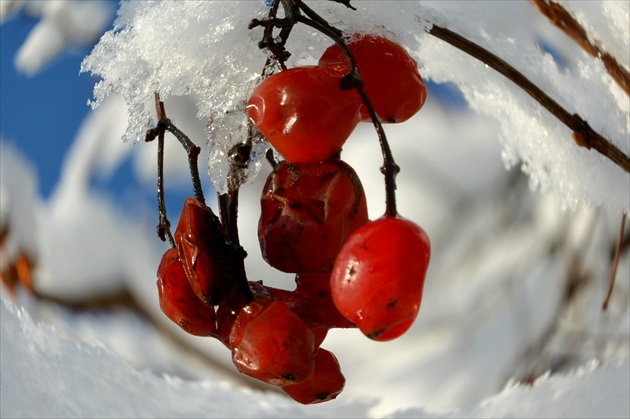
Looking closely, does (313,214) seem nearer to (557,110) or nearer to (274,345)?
(274,345)

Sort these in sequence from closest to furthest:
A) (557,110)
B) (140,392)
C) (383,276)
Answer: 1. (383,276)
2. (557,110)
3. (140,392)

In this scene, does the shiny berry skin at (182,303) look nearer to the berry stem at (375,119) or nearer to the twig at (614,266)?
the berry stem at (375,119)

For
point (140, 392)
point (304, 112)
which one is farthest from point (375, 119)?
point (140, 392)

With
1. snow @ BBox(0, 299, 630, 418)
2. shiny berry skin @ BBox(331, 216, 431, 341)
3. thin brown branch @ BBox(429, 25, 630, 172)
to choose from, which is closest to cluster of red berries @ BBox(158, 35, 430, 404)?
shiny berry skin @ BBox(331, 216, 431, 341)

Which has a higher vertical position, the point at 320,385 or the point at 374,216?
the point at 320,385

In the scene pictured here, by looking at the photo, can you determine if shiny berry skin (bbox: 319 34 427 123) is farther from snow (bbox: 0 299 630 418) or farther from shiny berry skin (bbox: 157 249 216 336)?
snow (bbox: 0 299 630 418)
